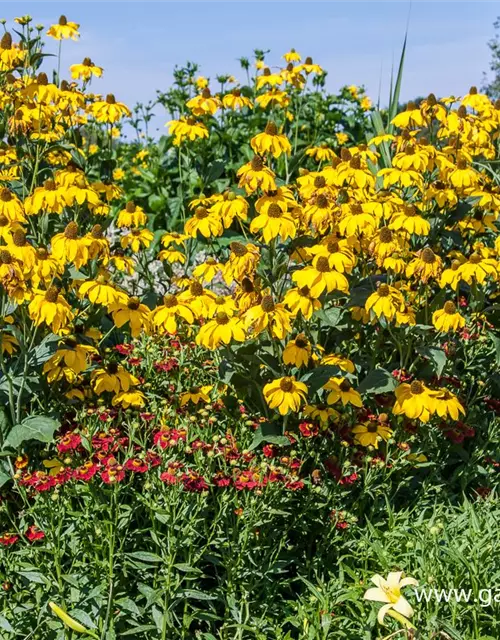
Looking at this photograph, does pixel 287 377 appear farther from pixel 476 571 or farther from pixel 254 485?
pixel 476 571

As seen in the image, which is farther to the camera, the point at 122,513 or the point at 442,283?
the point at 442,283

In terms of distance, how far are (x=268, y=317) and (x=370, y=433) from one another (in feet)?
1.86

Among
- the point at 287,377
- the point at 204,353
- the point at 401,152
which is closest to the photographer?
the point at 287,377

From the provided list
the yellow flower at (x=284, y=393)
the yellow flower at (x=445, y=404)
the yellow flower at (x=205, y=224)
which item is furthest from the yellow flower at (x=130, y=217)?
the yellow flower at (x=445, y=404)

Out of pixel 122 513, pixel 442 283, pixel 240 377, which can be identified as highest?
pixel 442 283

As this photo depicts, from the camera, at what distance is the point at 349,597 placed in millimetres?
2551

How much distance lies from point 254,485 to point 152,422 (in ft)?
1.71

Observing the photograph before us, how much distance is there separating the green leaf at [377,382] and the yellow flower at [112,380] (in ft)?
2.53

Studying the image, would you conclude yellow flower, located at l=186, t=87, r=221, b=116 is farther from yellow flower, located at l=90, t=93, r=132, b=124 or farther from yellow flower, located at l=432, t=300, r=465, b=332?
yellow flower, located at l=432, t=300, r=465, b=332

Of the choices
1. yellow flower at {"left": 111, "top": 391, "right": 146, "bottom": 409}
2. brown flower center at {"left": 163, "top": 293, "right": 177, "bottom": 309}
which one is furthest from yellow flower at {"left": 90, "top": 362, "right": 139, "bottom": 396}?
brown flower center at {"left": 163, "top": 293, "right": 177, "bottom": 309}

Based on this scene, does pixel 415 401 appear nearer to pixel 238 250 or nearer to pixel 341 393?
pixel 341 393

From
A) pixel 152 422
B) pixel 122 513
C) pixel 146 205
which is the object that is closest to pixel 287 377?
pixel 152 422

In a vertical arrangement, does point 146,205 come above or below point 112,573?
above

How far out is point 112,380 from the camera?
9.82 ft
